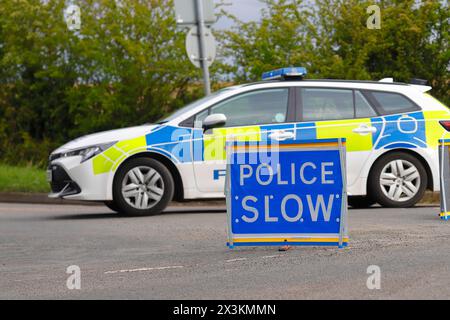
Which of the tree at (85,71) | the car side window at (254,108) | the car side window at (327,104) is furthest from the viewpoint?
the tree at (85,71)

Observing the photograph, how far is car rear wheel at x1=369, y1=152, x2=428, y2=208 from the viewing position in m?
12.2

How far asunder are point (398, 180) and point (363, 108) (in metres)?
0.95

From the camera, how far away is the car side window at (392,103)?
1240 centimetres

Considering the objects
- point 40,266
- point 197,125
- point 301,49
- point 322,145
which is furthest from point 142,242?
point 301,49

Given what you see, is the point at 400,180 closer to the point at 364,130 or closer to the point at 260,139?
the point at 364,130

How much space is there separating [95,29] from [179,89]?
92.7 inches

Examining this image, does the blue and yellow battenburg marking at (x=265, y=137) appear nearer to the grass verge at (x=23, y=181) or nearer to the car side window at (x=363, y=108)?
the car side window at (x=363, y=108)

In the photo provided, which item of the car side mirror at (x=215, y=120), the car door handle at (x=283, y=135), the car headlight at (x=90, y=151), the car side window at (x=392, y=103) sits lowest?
the car headlight at (x=90, y=151)

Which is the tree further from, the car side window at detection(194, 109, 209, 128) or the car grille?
the car grille

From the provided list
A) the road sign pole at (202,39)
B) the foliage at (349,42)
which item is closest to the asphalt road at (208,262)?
the road sign pole at (202,39)

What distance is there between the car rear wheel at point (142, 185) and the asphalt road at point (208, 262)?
482 millimetres

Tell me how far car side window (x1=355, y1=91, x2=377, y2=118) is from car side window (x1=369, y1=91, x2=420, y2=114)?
0.12m

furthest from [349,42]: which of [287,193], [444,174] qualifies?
[287,193]

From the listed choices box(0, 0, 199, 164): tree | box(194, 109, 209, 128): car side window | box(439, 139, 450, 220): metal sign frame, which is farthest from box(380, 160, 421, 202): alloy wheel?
box(0, 0, 199, 164): tree
